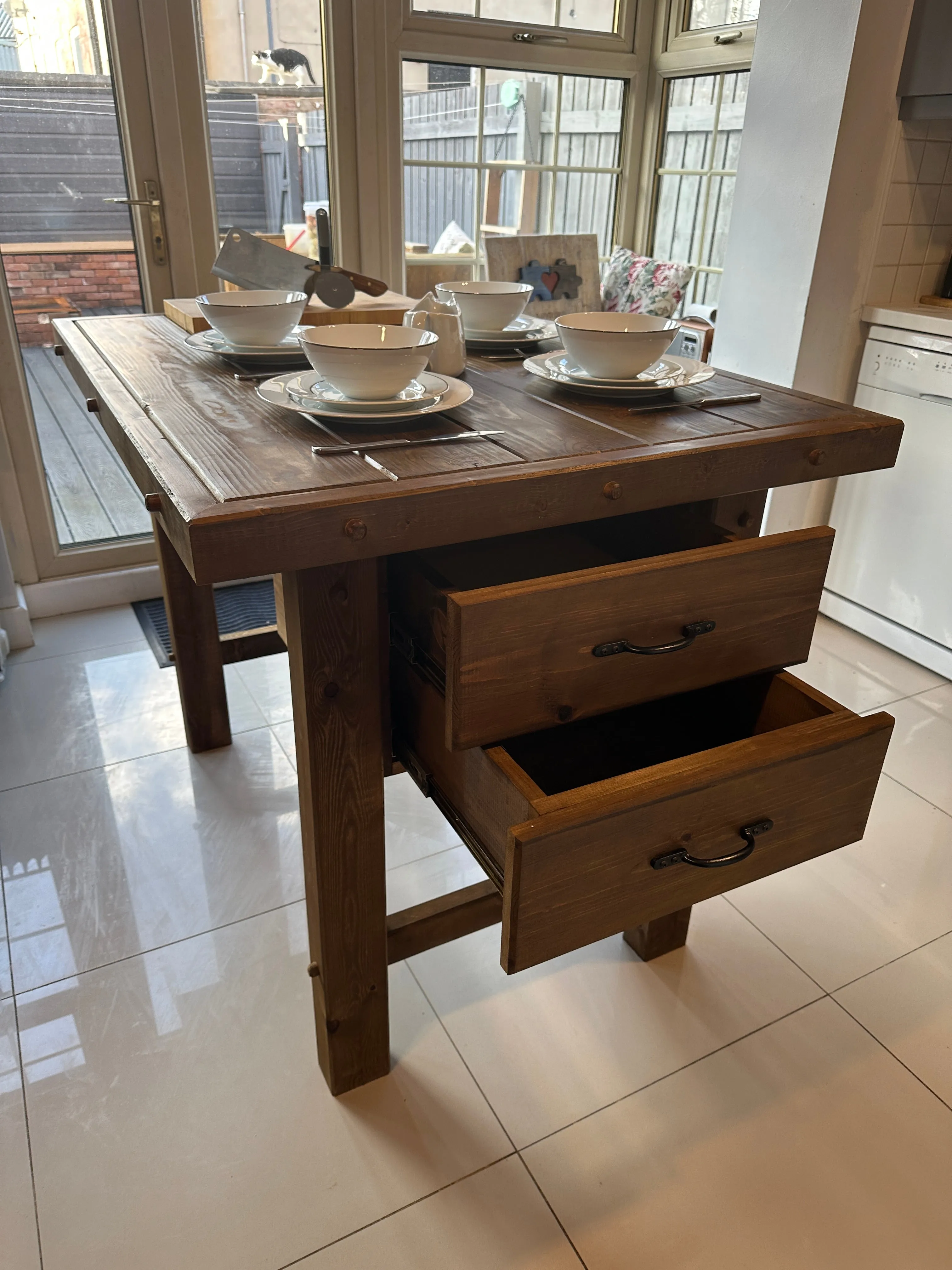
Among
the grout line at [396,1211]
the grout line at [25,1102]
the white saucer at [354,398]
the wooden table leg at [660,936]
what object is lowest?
the grout line at [25,1102]

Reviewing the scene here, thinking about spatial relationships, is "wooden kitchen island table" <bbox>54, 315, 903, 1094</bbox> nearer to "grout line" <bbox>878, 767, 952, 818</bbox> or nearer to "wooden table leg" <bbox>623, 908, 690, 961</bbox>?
"wooden table leg" <bbox>623, 908, 690, 961</bbox>

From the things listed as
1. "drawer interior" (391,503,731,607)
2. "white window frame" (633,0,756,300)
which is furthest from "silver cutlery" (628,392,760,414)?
"white window frame" (633,0,756,300)

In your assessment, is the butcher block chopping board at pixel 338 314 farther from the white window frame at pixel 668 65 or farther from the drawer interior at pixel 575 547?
the white window frame at pixel 668 65

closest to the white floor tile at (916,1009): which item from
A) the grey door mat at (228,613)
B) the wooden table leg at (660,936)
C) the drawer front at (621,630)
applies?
the wooden table leg at (660,936)

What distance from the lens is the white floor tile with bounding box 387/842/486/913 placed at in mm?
1512

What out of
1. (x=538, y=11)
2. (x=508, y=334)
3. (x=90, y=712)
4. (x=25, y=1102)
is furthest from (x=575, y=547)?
(x=538, y=11)

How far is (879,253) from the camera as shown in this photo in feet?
7.38

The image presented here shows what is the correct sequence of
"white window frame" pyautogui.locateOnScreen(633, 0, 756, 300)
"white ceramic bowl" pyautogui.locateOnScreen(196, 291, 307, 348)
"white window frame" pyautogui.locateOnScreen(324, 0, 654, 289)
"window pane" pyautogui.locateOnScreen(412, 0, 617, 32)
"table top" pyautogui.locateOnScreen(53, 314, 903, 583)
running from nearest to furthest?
"table top" pyautogui.locateOnScreen(53, 314, 903, 583) → "white ceramic bowl" pyautogui.locateOnScreen(196, 291, 307, 348) → "white window frame" pyautogui.locateOnScreen(324, 0, 654, 289) → "window pane" pyautogui.locateOnScreen(412, 0, 617, 32) → "white window frame" pyautogui.locateOnScreen(633, 0, 756, 300)

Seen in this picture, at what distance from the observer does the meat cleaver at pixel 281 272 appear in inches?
55.8

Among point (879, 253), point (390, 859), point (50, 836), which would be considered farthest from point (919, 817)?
point (50, 836)

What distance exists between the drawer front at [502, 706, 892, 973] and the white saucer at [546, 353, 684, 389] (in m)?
0.44

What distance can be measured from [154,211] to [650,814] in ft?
Result: 6.93

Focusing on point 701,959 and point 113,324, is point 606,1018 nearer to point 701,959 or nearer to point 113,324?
point 701,959

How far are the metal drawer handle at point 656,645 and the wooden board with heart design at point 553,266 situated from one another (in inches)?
75.3
